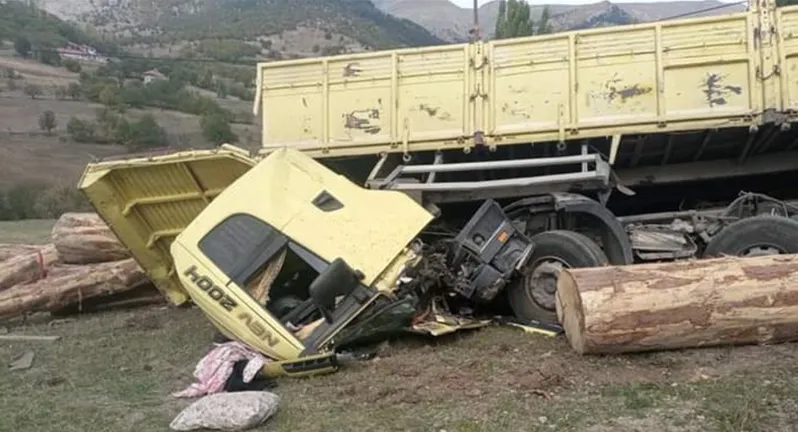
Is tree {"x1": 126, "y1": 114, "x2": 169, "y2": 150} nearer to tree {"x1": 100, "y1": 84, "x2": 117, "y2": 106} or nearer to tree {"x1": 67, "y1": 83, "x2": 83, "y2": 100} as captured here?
tree {"x1": 100, "y1": 84, "x2": 117, "y2": 106}

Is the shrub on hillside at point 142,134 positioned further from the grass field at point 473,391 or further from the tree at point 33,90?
the grass field at point 473,391

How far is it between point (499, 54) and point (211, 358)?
425 centimetres

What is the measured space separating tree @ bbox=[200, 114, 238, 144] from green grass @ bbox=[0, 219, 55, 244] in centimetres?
1459

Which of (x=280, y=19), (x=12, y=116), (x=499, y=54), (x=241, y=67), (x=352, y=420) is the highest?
(x=280, y=19)

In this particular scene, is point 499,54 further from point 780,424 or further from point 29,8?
point 29,8

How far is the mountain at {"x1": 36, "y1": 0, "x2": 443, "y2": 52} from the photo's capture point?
230 feet

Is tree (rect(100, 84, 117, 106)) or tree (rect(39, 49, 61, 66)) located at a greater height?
tree (rect(39, 49, 61, 66))

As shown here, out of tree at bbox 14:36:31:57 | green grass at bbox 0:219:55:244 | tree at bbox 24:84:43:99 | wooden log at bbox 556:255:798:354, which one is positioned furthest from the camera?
tree at bbox 14:36:31:57

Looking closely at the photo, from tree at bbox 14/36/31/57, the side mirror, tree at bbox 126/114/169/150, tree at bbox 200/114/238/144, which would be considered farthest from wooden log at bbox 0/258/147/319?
tree at bbox 14/36/31/57

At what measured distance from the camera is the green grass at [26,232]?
18781 mm

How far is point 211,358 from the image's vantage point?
642 cm

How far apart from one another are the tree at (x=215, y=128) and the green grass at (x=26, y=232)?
14.6 metres

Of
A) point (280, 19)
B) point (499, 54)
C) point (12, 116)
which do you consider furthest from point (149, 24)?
point (499, 54)

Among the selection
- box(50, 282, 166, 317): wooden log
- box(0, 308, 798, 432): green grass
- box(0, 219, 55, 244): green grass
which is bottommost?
box(0, 308, 798, 432): green grass
